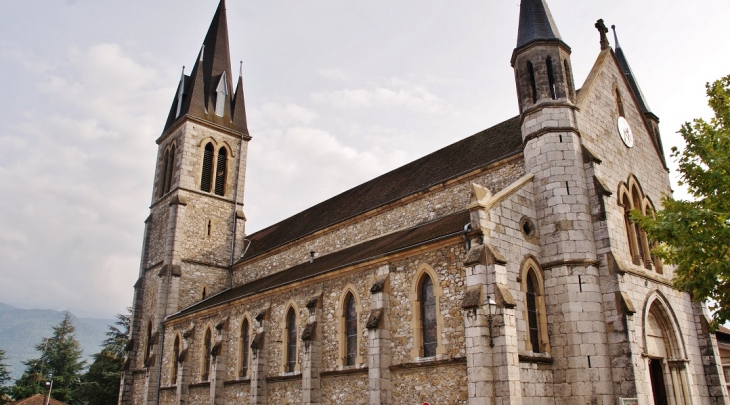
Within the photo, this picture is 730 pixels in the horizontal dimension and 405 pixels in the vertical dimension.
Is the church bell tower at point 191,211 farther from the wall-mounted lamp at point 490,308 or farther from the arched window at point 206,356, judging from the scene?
the wall-mounted lamp at point 490,308

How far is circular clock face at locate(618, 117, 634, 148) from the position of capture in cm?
1953

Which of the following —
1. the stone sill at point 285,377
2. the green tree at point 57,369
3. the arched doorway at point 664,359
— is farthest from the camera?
the green tree at point 57,369

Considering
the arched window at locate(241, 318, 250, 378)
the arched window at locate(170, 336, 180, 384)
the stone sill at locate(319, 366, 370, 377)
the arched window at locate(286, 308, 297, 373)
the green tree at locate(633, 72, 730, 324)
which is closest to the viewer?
the green tree at locate(633, 72, 730, 324)

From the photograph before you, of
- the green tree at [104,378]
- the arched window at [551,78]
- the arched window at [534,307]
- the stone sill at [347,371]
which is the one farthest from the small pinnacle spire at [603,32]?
the green tree at [104,378]

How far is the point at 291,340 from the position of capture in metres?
21.2

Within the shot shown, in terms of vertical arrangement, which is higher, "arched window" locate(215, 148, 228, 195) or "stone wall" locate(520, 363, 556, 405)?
"arched window" locate(215, 148, 228, 195)

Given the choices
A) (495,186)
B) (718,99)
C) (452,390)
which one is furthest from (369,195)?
(718,99)

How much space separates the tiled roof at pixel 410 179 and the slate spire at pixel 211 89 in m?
9.01

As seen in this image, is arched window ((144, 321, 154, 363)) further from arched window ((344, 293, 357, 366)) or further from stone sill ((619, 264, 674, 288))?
stone sill ((619, 264, 674, 288))

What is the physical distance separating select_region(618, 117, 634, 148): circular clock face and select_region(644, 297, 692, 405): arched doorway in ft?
18.6

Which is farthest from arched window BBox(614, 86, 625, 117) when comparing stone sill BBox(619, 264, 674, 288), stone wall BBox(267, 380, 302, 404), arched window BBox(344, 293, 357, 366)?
stone wall BBox(267, 380, 302, 404)

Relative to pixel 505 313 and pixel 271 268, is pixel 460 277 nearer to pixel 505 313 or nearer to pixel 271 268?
pixel 505 313

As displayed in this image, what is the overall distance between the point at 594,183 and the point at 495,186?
130 inches

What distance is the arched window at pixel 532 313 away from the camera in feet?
49.5
